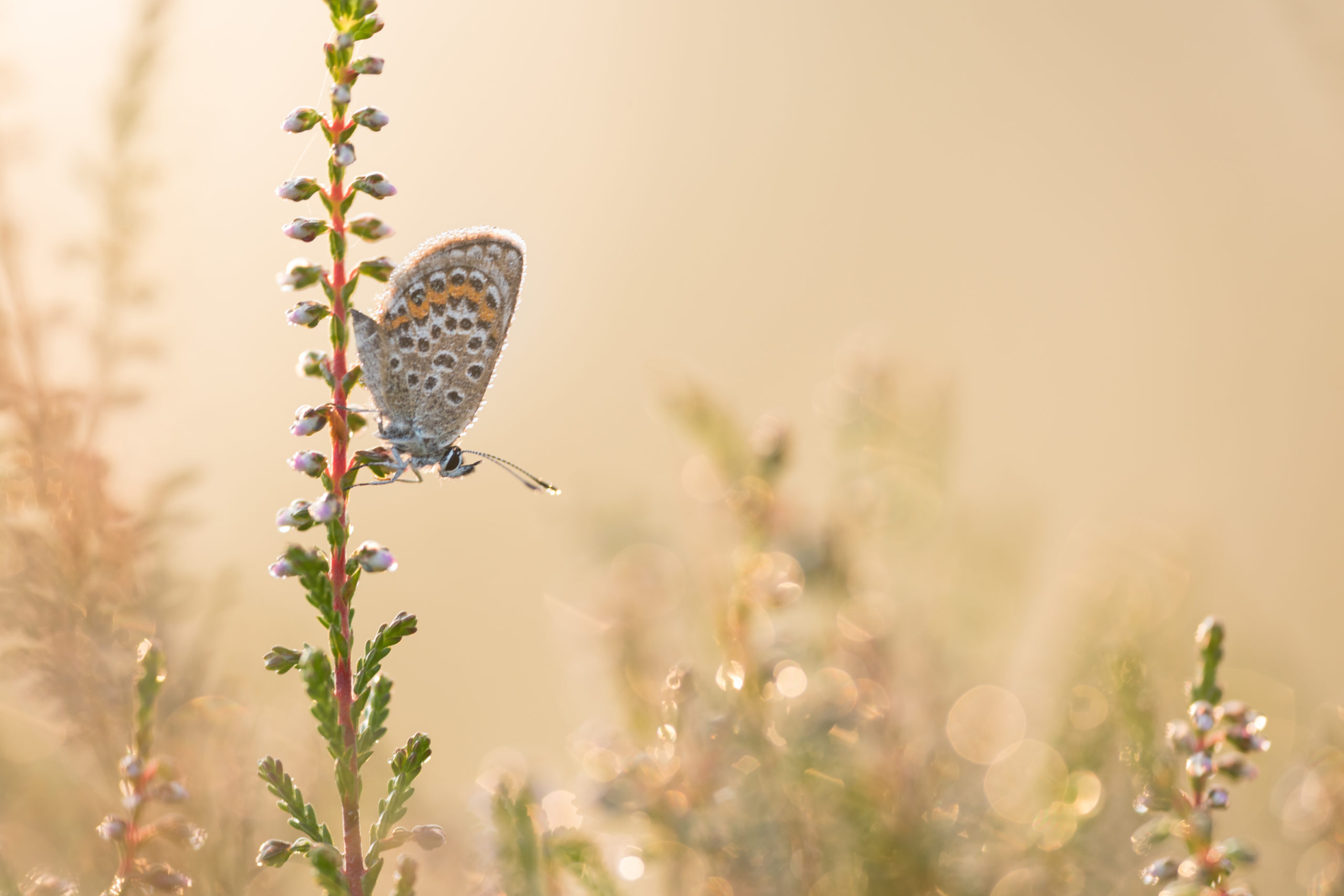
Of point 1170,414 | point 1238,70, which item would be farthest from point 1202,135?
point 1170,414

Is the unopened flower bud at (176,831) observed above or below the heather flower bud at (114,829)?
above

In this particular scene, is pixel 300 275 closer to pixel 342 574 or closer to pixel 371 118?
pixel 371 118

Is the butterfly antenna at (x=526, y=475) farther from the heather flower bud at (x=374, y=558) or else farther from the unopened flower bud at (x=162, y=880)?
the unopened flower bud at (x=162, y=880)

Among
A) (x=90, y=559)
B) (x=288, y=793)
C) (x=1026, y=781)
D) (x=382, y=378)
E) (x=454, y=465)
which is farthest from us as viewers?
(x=454, y=465)

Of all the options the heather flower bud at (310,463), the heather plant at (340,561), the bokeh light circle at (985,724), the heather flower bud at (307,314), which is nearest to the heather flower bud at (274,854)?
the heather plant at (340,561)

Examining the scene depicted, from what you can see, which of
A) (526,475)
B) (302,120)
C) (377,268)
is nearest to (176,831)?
(377,268)

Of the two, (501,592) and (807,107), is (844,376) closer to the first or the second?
(501,592)

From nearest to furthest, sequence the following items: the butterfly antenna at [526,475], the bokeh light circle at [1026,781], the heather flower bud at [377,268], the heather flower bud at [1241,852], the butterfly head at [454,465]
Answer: the heather flower bud at [1241,852] → the heather flower bud at [377,268] → the bokeh light circle at [1026,781] → the butterfly head at [454,465] → the butterfly antenna at [526,475]
